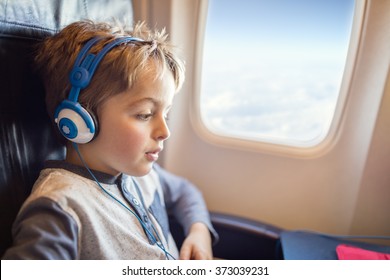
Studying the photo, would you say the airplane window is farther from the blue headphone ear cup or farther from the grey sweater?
the blue headphone ear cup

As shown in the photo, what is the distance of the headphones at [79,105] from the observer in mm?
653

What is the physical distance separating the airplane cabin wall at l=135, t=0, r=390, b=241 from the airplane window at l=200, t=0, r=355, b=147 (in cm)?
6

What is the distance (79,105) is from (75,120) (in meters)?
0.03

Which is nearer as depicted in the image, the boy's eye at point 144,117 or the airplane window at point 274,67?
the boy's eye at point 144,117

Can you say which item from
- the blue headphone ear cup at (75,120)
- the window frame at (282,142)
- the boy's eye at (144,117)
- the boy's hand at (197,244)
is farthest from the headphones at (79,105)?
the window frame at (282,142)

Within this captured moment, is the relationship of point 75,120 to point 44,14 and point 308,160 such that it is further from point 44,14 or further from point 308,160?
point 308,160

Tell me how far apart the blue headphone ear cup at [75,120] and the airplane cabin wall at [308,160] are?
631 millimetres

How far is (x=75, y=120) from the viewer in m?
0.66

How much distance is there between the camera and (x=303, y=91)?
1207 millimetres

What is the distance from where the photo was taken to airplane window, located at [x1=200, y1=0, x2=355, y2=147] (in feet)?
3.62

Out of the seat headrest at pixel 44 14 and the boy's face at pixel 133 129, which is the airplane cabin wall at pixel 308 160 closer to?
the seat headrest at pixel 44 14

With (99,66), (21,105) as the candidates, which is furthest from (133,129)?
(21,105)
